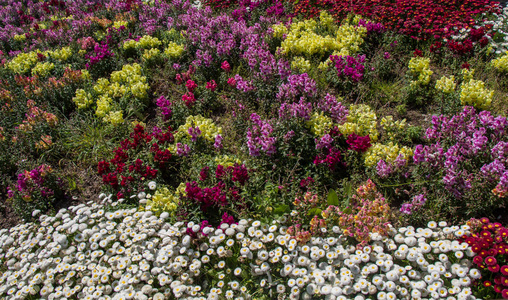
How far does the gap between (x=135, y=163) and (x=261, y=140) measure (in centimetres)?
166

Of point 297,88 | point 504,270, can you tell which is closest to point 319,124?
point 297,88

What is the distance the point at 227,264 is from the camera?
3414 millimetres

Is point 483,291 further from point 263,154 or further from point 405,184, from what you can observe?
point 263,154

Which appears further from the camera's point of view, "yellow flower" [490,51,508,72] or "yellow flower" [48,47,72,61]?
"yellow flower" [48,47,72,61]

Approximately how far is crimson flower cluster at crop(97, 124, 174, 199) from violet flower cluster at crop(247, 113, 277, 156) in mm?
1065

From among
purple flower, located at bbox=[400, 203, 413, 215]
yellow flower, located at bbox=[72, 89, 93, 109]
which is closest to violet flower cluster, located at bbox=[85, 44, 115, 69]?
yellow flower, located at bbox=[72, 89, 93, 109]

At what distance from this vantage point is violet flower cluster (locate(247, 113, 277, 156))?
13.5 feet

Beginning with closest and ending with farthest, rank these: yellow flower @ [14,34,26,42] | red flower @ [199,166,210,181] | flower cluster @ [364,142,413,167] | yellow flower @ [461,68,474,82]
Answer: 1. flower cluster @ [364,142,413,167]
2. red flower @ [199,166,210,181]
3. yellow flower @ [461,68,474,82]
4. yellow flower @ [14,34,26,42]

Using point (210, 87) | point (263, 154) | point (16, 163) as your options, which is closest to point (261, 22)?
point (210, 87)

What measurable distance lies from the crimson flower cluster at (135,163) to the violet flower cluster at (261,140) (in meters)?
1.06

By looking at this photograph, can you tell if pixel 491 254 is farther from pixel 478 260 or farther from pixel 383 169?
pixel 383 169

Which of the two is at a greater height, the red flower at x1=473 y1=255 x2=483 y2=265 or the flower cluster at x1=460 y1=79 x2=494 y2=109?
the flower cluster at x1=460 y1=79 x2=494 y2=109

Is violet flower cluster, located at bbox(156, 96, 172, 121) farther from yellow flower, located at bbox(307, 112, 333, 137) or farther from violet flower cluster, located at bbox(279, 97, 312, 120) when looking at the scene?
yellow flower, located at bbox(307, 112, 333, 137)

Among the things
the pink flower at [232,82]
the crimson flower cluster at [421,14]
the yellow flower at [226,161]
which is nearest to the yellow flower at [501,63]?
the crimson flower cluster at [421,14]
